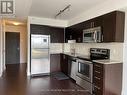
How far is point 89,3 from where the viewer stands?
10.9 ft

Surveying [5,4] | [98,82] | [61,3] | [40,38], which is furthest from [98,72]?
[5,4]

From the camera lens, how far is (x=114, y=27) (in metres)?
2.78

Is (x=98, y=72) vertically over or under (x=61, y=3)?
under

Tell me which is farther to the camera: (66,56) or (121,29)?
(66,56)

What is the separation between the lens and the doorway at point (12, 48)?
768 centimetres

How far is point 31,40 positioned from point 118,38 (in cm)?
328

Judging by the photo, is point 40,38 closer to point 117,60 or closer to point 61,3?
point 61,3

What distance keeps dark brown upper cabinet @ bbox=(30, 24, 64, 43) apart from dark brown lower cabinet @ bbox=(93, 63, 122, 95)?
9.40ft

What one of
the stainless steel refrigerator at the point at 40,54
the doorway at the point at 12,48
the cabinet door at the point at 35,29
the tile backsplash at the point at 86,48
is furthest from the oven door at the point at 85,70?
the doorway at the point at 12,48

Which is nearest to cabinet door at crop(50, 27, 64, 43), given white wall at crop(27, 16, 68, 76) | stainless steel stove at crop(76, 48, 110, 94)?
white wall at crop(27, 16, 68, 76)

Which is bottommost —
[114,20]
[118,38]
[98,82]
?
[98,82]

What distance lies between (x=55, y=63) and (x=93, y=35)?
2599mm

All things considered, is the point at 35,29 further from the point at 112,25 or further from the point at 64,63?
the point at 112,25

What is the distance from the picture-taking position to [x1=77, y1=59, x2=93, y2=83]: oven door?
321 centimetres
